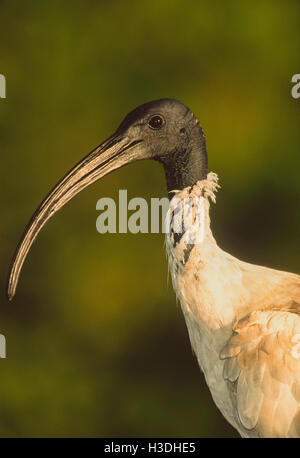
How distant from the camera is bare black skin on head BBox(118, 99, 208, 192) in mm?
2814

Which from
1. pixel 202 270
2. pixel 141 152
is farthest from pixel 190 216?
pixel 141 152

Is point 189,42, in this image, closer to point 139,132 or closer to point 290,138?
point 290,138

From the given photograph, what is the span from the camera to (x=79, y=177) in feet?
9.19

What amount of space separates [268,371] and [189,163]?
2.52ft

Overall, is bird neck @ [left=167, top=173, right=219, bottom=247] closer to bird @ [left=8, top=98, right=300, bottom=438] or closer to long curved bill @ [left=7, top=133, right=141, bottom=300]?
bird @ [left=8, top=98, right=300, bottom=438]

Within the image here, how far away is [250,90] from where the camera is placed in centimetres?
593

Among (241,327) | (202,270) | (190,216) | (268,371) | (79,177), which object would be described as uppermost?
(79,177)

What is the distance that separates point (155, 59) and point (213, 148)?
2.68 ft

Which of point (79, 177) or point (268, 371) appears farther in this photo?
point (79, 177)

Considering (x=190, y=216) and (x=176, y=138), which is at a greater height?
(x=176, y=138)

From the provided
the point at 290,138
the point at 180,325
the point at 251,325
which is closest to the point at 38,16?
the point at 290,138

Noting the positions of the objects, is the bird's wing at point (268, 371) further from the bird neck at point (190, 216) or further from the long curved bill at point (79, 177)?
the long curved bill at point (79, 177)

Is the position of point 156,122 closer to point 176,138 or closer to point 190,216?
point 176,138

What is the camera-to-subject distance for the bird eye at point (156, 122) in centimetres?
282
